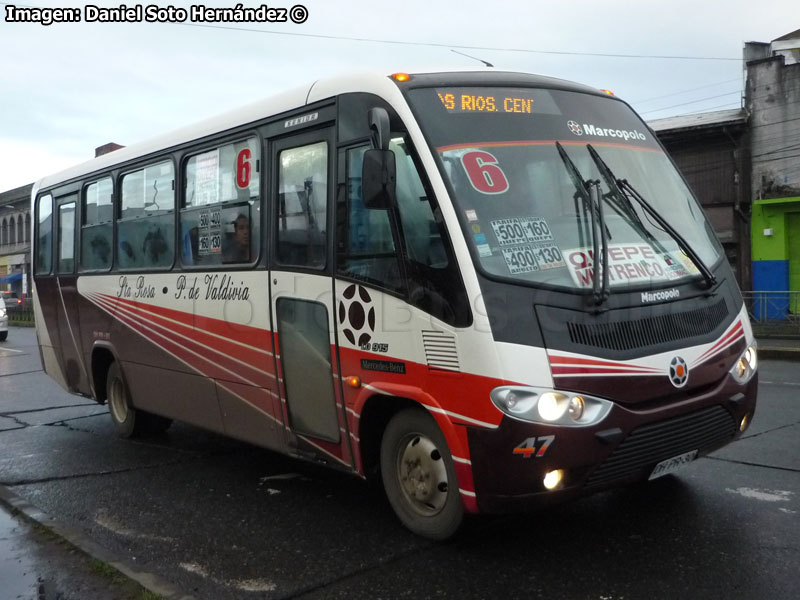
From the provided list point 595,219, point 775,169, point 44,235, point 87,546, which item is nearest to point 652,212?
point 595,219

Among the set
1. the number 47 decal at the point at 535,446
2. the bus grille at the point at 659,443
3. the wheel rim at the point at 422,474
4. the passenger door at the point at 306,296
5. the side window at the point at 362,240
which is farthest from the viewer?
the passenger door at the point at 306,296

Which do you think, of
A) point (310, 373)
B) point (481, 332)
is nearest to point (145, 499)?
point (310, 373)

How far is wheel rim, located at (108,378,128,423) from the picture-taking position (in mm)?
8813

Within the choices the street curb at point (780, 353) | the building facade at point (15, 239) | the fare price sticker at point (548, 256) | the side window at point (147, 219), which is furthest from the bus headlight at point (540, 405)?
the building facade at point (15, 239)

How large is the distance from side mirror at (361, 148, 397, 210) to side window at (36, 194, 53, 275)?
6.74 metres

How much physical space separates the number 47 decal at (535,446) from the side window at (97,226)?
231 inches

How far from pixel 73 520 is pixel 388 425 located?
246cm

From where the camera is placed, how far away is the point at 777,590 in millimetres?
3949

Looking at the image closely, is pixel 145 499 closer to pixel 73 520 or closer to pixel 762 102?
pixel 73 520

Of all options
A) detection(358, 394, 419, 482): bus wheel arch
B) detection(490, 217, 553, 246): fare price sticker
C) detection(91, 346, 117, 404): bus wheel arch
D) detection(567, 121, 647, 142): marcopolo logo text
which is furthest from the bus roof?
detection(91, 346, 117, 404): bus wheel arch

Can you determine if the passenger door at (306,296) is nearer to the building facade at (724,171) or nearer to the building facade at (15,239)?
the building facade at (724,171)

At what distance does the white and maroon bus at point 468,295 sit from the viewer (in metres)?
4.27

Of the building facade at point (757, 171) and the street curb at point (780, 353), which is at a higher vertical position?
the building facade at point (757, 171)

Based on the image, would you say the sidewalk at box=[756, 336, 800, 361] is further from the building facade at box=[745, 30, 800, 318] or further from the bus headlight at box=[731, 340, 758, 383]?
the bus headlight at box=[731, 340, 758, 383]
